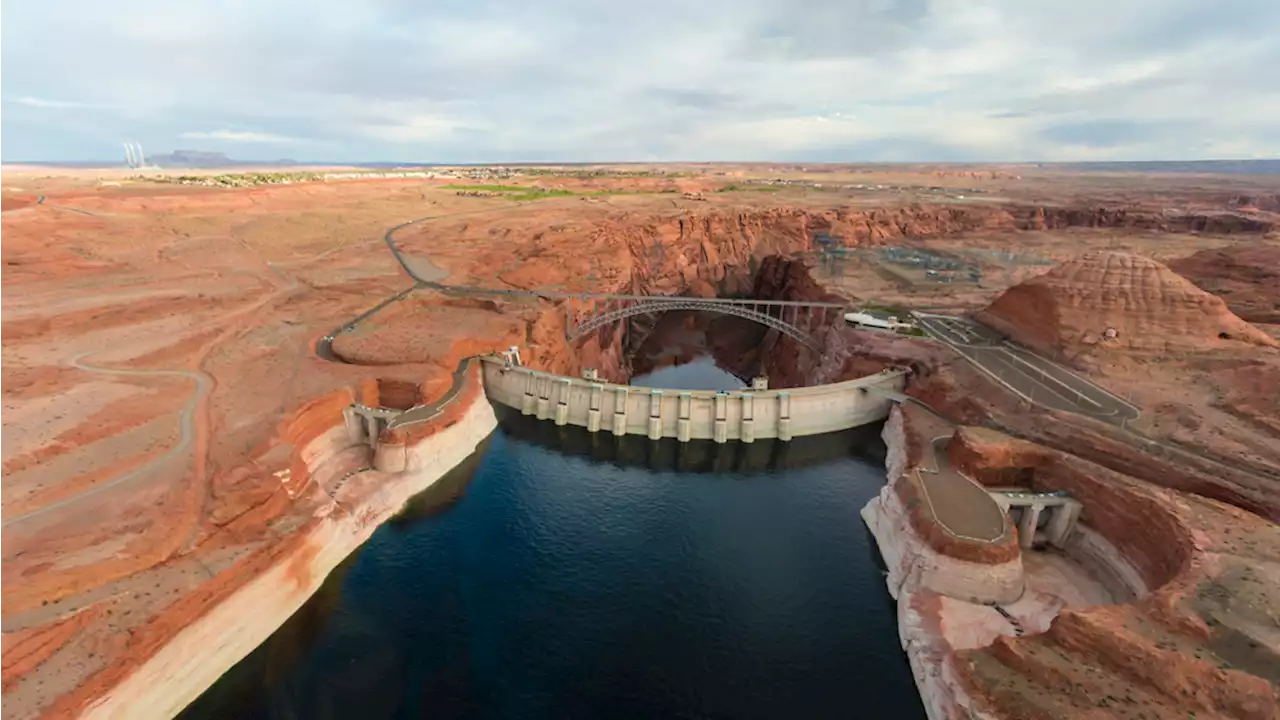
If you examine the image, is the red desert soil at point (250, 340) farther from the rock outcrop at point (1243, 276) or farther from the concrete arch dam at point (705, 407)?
the rock outcrop at point (1243, 276)

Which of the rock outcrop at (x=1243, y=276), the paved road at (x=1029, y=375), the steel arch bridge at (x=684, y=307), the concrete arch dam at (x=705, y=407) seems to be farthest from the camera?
the steel arch bridge at (x=684, y=307)

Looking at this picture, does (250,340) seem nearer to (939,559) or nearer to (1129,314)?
(939,559)

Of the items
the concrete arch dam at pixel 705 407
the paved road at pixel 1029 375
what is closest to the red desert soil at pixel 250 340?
the paved road at pixel 1029 375

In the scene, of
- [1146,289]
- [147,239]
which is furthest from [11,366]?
[1146,289]

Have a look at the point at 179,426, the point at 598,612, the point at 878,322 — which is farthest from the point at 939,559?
the point at 179,426

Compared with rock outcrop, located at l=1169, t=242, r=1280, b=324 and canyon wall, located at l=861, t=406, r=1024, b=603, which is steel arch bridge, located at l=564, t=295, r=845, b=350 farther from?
rock outcrop, located at l=1169, t=242, r=1280, b=324
